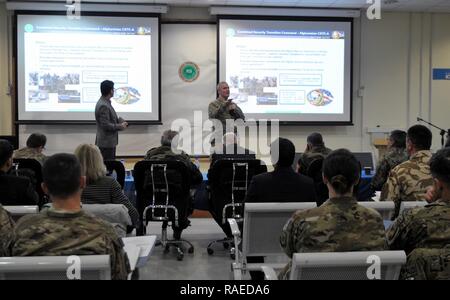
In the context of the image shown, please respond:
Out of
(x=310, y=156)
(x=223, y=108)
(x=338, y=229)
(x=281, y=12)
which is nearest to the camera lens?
(x=338, y=229)

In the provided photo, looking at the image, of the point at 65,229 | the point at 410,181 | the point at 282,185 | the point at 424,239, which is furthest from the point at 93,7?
the point at 424,239

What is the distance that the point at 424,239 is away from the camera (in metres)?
1.86

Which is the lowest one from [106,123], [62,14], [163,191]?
[163,191]

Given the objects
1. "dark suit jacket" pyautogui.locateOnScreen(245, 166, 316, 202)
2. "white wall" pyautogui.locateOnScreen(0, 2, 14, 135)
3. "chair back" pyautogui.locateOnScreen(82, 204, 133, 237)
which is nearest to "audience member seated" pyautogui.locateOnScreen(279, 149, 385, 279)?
"chair back" pyautogui.locateOnScreen(82, 204, 133, 237)

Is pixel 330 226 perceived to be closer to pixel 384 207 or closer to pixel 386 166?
pixel 384 207

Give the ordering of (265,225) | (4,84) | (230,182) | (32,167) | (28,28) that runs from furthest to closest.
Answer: (4,84), (28,28), (230,182), (32,167), (265,225)

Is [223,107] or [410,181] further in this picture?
[223,107]

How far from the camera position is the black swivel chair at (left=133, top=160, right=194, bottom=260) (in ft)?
14.1

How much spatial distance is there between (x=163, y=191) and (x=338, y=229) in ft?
9.07

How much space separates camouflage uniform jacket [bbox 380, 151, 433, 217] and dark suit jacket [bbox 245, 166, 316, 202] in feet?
1.79

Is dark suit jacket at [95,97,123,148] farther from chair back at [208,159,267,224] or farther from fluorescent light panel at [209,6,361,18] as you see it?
fluorescent light panel at [209,6,361,18]
